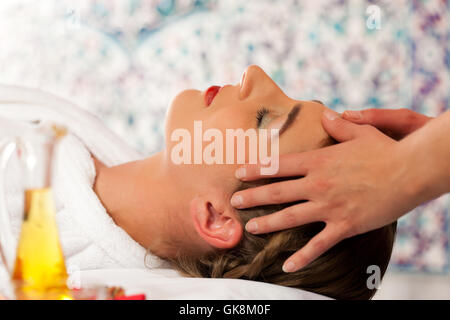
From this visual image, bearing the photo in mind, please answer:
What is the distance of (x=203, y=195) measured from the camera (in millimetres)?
886

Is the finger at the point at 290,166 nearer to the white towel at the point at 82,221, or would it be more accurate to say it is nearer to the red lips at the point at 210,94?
the red lips at the point at 210,94

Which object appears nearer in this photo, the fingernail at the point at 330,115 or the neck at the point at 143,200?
the fingernail at the point at 330,115

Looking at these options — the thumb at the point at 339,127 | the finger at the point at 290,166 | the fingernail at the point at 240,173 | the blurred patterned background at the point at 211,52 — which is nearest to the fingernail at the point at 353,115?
the thumb at the point at 339,127

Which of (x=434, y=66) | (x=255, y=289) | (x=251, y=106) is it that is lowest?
(x=255, y=289)

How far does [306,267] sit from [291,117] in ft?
1.00

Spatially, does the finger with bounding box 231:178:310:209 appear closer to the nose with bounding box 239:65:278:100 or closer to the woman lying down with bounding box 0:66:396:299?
the woman lying down with bounding box 0:66:396:299

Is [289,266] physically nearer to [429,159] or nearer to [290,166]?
[290,166]

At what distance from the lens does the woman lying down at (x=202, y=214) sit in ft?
2.84

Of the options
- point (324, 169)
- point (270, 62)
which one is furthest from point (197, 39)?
point (324, 169)

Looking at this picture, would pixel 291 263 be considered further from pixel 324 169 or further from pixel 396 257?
pixel 396 257

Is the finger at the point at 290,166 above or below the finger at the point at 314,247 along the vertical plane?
above

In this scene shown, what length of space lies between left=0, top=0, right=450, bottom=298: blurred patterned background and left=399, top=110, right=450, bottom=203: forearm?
95 centimetres

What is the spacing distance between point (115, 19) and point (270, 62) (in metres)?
0.60

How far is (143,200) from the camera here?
989 mm
